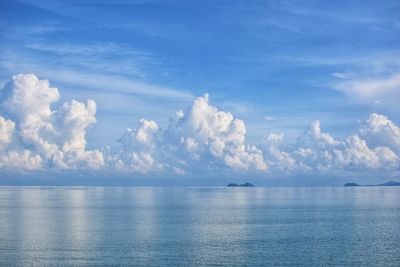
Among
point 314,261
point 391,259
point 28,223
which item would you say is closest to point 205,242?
point 314,261

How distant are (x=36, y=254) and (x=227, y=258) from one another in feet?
97.4

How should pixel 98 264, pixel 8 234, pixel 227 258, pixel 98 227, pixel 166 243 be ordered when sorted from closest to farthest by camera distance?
1. pixel 98 264
2. pixel 227 258
3. pixel 166 243
4. pixel 8 234
5. pixel 98 227

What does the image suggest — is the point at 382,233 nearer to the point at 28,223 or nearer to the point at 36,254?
the point at 36,254

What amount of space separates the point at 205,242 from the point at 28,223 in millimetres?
54906

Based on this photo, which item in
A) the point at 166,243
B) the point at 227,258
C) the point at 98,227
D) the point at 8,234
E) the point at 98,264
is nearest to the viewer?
the point at 98,264

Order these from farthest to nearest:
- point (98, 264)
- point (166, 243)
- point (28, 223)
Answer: point (28, 223) < point (166, 243) < point (98, 264)

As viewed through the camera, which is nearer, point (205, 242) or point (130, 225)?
point (205, 242)

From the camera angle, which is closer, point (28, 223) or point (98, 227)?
point (98, 227)

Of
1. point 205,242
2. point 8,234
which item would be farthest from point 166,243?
point 8,234

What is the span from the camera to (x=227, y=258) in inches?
3049

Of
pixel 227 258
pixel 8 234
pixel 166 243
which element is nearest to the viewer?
pixel 227 258

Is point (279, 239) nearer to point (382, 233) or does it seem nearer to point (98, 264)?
point (382, 233)

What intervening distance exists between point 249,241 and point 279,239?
6.53 metres

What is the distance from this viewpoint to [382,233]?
107125mm
